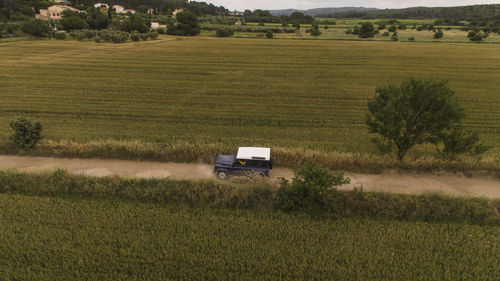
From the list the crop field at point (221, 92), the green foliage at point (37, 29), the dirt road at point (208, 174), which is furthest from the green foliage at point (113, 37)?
the dirt road at point (208, 174)

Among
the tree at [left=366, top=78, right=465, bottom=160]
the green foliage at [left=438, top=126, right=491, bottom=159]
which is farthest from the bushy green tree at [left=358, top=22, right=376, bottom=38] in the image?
the green foliage at [left=438, top=126, right=491, bottom=159]

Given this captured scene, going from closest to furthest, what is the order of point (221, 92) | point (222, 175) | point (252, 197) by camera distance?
point (252, 197)
point (222, 175)
point (221, 92)

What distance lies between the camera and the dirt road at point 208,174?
42.7ft

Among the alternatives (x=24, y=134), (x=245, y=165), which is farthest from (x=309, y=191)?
(x=24, y=134)

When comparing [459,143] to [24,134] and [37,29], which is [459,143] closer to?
[24,134]

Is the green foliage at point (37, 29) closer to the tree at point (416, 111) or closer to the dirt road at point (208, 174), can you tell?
the dirt road at point (208, 174)

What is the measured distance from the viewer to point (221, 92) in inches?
1120

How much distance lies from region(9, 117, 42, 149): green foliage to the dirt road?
0.84 m

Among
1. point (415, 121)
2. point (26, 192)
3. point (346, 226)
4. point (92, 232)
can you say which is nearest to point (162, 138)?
point (26, 192)

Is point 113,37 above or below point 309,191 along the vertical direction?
above

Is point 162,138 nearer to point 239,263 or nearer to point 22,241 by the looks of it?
point 22,241

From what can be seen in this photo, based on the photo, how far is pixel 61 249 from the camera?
9.16m

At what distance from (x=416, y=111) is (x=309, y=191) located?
792cm

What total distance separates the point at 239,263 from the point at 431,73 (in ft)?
133
